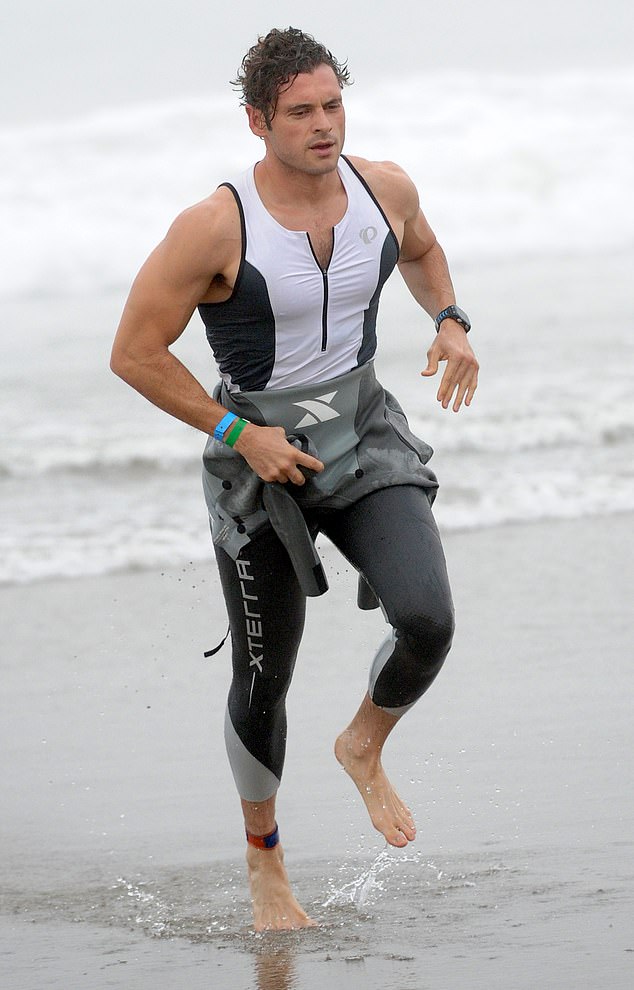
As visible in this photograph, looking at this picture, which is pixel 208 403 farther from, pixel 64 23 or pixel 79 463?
pixel 64 23

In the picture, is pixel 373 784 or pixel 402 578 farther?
pixel 373 784

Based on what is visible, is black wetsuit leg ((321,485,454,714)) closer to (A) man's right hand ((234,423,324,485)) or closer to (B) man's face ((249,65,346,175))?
(A) man's right hand ((234,423,324,485))

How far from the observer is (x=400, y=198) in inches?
→ 157

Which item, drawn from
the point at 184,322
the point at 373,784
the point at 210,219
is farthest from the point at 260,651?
the point at 210,219

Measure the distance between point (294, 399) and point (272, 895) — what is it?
127 cm

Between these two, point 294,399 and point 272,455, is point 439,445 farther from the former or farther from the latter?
point 272,455

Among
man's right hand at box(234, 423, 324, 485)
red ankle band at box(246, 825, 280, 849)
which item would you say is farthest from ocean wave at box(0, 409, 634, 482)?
man's right hand at box(234, 423, 324, 485)

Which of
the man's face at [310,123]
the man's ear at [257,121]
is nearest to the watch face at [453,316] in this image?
the man's face at [310,123]

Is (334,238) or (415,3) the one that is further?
(415,3)

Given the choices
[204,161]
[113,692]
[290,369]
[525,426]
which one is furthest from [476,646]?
[204,161]

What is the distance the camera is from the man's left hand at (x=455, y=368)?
12.5ft

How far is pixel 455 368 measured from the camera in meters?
3.86

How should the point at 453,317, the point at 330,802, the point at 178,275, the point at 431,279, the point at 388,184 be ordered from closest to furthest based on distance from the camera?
the point at 178,275
the point at 388,184
the point at 453,317
the point at 431,279
the point at 330,802

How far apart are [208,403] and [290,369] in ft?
0.77
